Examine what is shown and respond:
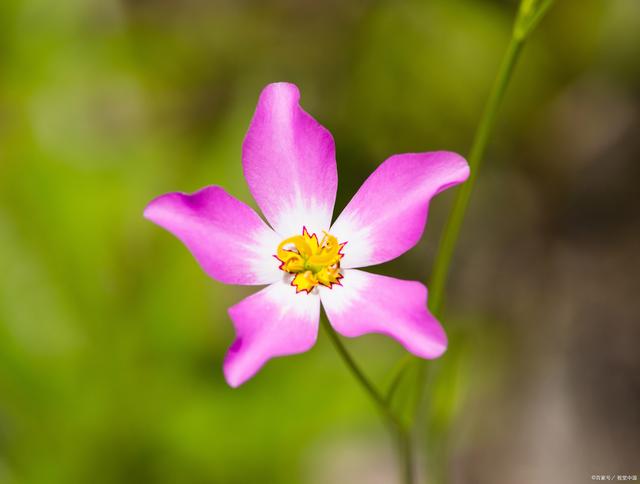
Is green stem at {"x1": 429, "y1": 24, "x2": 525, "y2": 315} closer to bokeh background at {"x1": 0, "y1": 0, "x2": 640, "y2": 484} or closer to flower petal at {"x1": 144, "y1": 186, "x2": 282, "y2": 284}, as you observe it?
flower petal at {"x1": 144, "y1": 186, "x2": 282, "y2": 284}

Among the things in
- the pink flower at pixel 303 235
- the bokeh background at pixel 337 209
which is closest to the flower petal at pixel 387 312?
the pink flower at pixel 303 235

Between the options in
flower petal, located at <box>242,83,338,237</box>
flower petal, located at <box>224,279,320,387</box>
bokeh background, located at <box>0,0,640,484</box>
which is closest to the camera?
flower petal, located at <box>224,279,320,387</box>

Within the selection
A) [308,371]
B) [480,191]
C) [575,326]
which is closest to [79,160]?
[308,371]

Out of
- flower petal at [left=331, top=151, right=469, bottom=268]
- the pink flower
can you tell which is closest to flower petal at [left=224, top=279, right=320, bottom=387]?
the pink flower

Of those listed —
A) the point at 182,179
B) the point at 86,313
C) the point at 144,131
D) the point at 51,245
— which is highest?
the point at 144,131

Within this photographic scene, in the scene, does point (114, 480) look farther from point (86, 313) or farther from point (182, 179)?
point (182, 179)

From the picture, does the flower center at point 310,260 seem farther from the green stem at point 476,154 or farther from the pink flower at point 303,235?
the green stem at point 476,154
